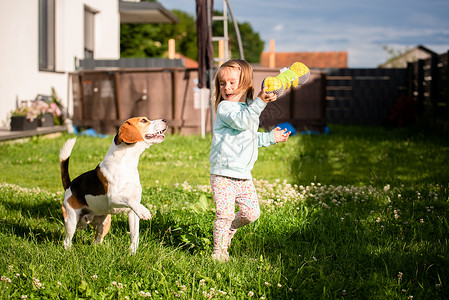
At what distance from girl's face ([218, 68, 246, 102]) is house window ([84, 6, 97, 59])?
15302mm

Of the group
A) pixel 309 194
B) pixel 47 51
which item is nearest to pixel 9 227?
pixel 309 194

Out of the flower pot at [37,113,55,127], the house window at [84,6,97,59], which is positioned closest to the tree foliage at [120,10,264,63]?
the house window at [84,6,97,59]

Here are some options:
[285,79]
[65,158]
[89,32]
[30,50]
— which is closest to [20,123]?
[30,50]

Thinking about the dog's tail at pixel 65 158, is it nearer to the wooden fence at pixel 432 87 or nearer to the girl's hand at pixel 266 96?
the girl's hand at pixel 266 96

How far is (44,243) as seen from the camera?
12.6 feet

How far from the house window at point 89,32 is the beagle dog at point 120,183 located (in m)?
15.1

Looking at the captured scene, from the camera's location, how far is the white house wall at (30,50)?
1255cm

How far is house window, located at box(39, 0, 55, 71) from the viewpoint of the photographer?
14.4 meters

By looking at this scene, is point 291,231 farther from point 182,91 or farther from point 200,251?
point 182,91

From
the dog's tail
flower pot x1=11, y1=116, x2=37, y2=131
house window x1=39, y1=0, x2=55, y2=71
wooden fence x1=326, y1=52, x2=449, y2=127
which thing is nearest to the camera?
the dog's tail

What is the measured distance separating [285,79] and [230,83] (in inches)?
15.2

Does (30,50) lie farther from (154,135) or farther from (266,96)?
(266,96)

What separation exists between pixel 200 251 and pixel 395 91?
51.3 ft

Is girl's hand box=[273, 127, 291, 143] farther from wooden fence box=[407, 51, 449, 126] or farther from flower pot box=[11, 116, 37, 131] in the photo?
flower pot box=[11, 116, 37, 131]
